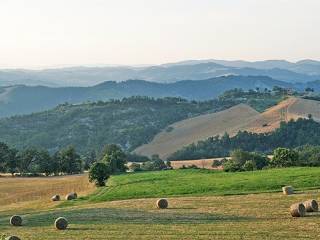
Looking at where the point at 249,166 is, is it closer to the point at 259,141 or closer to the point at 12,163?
the point at 12,163

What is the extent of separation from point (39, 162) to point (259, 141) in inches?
2515

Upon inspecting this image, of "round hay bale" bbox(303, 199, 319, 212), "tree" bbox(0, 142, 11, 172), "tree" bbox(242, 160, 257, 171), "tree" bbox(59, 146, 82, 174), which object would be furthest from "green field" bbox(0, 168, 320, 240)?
"tree" bbox(0, 142, 11, 172)

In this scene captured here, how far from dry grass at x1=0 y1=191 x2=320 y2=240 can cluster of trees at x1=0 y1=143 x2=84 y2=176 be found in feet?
192

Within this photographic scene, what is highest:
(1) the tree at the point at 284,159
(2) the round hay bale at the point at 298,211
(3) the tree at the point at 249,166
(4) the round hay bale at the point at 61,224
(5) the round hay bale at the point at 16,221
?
(2) the round hay bale at the point at 298,211

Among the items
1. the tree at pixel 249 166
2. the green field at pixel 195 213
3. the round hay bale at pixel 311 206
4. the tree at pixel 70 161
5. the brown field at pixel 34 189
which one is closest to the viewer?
the green field at pixel 195 213

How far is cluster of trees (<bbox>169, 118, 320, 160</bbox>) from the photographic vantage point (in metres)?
144

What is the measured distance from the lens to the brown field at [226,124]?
162875 millimetres

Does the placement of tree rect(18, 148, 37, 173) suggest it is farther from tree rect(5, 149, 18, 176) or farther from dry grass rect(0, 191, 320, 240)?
dry grass rect(0, 191, 320, 240)

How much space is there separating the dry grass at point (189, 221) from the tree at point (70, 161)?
58.4m

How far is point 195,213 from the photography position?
39219 millimetres

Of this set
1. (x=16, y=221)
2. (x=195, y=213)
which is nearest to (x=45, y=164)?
(x=16, y=221)

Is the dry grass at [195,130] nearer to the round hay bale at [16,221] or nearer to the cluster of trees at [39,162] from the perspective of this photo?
the cluster of trees at [39,162]

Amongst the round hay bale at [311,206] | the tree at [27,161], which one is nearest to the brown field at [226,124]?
the tree at [27,161]

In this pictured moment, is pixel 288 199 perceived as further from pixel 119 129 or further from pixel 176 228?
pixel 119 129
